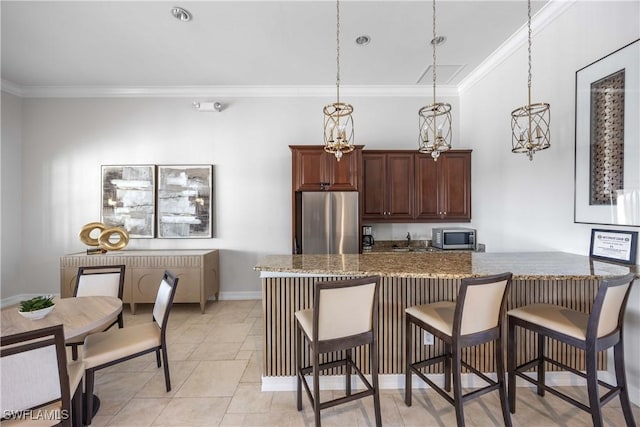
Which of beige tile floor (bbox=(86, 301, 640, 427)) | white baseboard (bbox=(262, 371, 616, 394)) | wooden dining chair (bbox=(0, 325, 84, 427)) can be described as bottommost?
beige tile floor (bbox=(86, 301, 640, 427))

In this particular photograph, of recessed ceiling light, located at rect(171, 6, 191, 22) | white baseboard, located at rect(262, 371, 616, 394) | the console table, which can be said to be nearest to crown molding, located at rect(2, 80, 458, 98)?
recessed ceiling light, located at rect(171, 6, 191, 22)

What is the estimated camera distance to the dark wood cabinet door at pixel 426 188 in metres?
3.90

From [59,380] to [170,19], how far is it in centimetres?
301

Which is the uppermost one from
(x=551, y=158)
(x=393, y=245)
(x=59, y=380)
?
(x=551, y=158)

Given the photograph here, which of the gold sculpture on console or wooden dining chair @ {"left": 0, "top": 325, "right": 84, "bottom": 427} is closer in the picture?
wooden dining chair @ {"left": 0, "top": 325, "right": 84, "bottom": 427}

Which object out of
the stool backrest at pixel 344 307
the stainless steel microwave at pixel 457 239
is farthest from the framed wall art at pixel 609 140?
the stool backrest at pixel 344 307

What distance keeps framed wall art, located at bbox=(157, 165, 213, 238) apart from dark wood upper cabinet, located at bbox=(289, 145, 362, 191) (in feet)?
4.84

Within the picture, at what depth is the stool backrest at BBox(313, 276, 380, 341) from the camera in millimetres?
1548

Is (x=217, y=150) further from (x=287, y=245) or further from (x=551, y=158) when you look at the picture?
(x=551, y=158)

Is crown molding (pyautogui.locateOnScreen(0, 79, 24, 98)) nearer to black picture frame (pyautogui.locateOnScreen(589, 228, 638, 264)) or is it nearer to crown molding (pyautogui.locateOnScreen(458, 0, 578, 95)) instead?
crown molding (pyautogui.locateOnScreen(458, 0, 578, 95))

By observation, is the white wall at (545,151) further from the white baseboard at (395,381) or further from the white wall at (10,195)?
the white wall at (10,195)

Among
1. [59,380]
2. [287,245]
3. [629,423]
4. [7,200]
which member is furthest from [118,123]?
[629,423]

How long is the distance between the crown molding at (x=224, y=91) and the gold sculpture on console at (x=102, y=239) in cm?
202

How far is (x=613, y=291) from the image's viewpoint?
1535 mm
